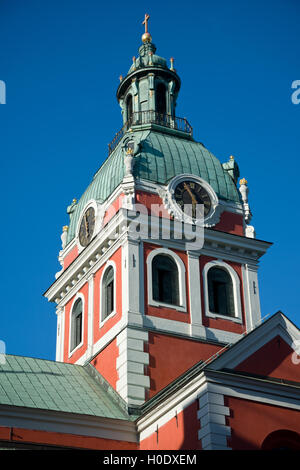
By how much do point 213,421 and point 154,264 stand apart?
9109 mm

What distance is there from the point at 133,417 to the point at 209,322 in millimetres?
5302

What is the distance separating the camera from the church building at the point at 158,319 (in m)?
24.5

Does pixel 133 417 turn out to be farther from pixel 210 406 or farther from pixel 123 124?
pixel 123 124

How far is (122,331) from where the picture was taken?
29.6 meters

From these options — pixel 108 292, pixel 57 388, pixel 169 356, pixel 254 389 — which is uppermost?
pixel 108 292

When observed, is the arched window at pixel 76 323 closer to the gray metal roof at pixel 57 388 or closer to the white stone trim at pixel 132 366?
the gray metal roof at pixel 57 388

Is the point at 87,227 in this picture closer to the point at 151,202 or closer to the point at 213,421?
the point at 151,202

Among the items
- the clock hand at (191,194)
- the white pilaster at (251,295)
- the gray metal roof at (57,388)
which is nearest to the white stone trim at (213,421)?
the gray metal roof at (57,388)

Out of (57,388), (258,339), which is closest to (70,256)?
(57,388)

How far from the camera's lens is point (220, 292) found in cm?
3244

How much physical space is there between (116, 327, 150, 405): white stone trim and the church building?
36mm

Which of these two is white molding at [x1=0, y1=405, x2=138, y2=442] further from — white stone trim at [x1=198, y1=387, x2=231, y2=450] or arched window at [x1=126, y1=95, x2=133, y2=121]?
arched window at [x1=126, y1=95, x2=133, y2=121]

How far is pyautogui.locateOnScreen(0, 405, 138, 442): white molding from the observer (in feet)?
82.8
